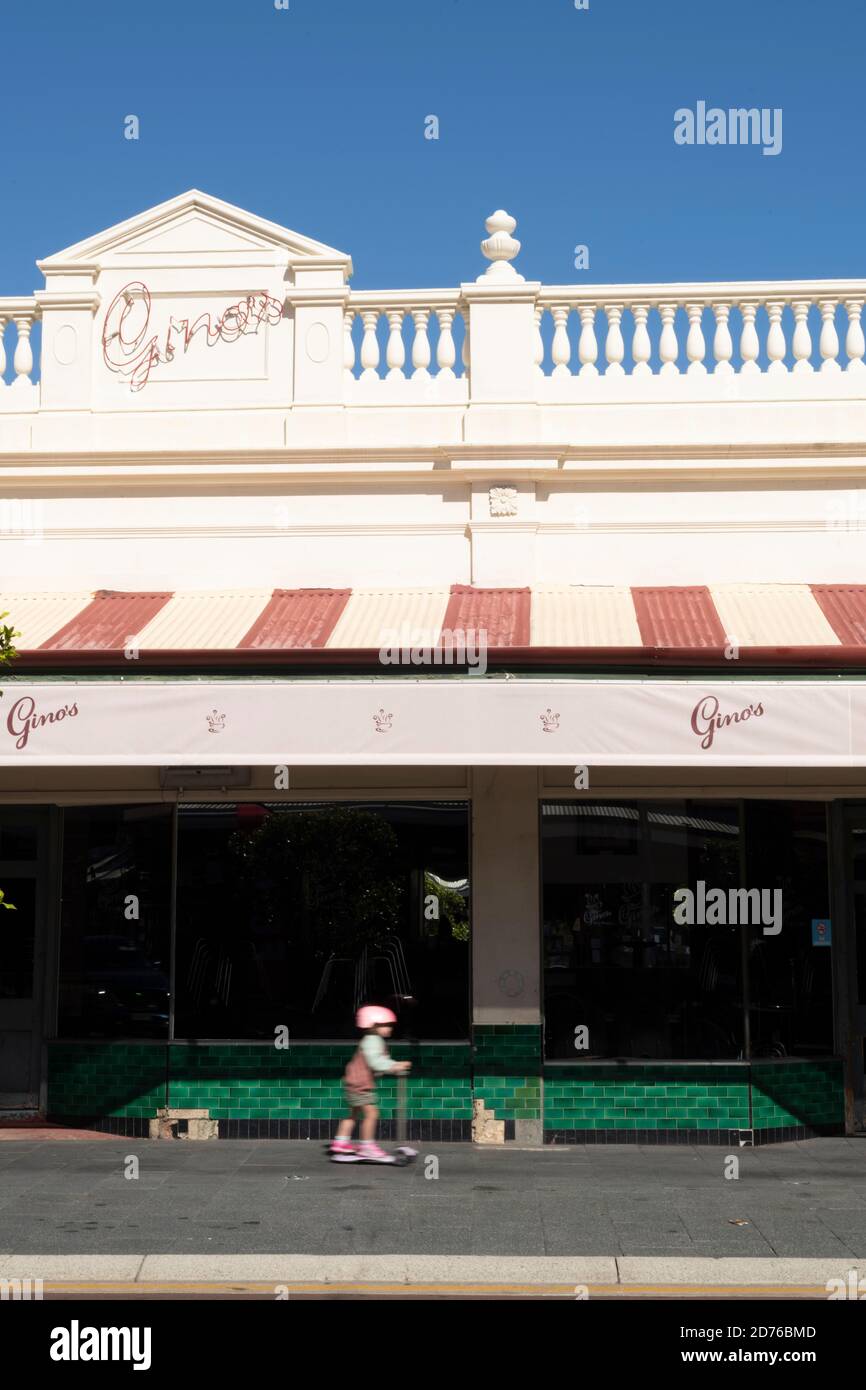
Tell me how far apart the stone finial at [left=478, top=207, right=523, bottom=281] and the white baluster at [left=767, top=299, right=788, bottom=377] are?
2162 millimetres

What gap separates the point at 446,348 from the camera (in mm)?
12969

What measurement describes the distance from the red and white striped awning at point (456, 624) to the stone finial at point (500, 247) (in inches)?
113

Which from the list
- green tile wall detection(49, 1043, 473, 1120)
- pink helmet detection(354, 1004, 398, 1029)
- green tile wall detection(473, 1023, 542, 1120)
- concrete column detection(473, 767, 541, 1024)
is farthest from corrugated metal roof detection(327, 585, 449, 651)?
green tile wall detection(49, 1043, 473, 1120)

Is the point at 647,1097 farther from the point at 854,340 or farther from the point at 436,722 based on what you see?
the point at 854,340

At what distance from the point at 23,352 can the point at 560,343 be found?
467cm

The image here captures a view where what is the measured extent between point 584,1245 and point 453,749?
3373 mm

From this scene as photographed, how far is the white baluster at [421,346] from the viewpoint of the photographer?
13008mm

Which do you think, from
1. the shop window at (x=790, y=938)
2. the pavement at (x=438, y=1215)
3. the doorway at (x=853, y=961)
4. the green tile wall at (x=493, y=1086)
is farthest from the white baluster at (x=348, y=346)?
the pavement at (x=438, y=1215)

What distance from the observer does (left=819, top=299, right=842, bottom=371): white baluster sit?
12711 millimetres

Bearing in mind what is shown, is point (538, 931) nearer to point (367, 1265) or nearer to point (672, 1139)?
point (672, 1139)

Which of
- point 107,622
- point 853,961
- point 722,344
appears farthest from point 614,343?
point 853,961

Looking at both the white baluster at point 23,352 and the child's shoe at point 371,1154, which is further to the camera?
the white baluster at point 23,352

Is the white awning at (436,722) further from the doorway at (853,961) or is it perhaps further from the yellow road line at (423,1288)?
the yellow road line at (423,1288)

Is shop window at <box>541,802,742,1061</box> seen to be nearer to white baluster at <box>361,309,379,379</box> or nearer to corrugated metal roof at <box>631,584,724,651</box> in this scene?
corrugated metal roof at <box>631,584,724,651</box>
